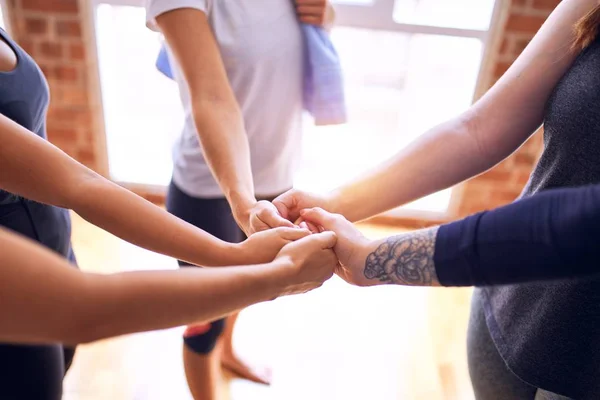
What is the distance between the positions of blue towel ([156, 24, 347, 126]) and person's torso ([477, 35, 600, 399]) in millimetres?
576

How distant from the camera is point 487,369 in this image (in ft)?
3.68

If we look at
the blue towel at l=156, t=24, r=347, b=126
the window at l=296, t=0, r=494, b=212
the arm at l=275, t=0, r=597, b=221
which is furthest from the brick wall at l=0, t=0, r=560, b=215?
the arm at l=275, t=0, r=597, b=221

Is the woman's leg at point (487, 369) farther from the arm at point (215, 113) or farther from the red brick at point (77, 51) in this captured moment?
the red brick at point (77, 51)

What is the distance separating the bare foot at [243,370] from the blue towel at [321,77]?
38.3 inches

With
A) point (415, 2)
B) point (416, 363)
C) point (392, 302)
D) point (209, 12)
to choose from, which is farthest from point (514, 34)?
point (209, 12)

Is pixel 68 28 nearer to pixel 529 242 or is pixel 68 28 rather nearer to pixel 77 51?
pixel 77 51

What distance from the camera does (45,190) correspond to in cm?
99

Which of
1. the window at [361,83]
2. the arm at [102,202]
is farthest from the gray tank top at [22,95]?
the window at [361,83]

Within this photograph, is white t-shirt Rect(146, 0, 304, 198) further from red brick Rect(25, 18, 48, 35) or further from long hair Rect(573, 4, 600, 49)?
red brick Rect(25, 18, 48, 35)

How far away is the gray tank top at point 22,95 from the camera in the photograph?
1074 mm

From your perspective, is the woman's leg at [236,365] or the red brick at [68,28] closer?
the woman's leg at [236,365]

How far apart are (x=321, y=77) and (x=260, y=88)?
16 cm

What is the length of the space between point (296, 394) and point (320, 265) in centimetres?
103

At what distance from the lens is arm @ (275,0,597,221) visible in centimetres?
104
